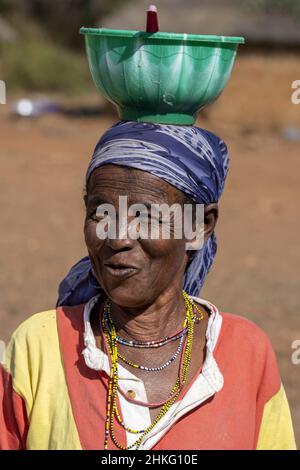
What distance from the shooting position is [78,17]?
113 feet

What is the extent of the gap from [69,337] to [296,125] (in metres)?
15.0

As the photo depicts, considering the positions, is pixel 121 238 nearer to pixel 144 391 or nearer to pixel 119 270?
pixel 119 270

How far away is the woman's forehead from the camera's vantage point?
2.12m

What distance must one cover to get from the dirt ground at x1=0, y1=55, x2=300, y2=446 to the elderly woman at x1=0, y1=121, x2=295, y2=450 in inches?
118

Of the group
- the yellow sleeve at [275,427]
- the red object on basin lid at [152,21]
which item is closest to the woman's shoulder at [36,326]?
the yellow sleeve at [275,427]

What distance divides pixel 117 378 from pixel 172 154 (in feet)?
1.84

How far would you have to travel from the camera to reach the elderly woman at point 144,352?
2111mm

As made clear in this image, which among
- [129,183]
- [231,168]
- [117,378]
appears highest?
[231,168]

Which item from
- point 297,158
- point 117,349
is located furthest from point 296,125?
point 117,349

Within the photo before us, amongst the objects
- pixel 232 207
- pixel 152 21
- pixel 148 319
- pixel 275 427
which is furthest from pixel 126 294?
pixel 232 207

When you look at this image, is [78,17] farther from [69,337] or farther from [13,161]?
[69,337]

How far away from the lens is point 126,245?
2.09 m

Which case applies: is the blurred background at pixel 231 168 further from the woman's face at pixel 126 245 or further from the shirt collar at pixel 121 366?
the woman's face at pixel 126 245

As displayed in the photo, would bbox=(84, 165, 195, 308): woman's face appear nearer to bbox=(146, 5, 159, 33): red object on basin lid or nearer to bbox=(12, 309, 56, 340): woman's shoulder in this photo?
Answer: bbox=(12, 309, 56, 340): woman's shoulder
